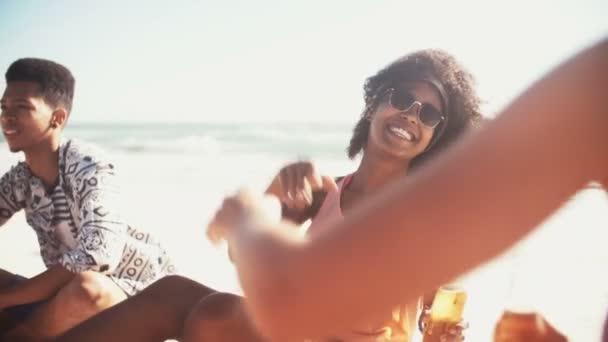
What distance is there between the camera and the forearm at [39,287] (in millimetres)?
2617

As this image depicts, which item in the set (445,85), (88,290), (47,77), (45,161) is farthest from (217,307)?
(47,77)

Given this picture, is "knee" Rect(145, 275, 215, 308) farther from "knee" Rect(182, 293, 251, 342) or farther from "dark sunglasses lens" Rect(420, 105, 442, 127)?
"dark sunglasses lens" Rect(420, 105, 442, 127)

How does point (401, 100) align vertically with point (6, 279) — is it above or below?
above

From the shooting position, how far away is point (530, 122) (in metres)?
0.60

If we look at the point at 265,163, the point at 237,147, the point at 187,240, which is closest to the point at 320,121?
the point at 237,147

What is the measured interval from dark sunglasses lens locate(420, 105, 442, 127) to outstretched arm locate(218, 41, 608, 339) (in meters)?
2.26

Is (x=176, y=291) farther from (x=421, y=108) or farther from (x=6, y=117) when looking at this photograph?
(x=6, y=117)

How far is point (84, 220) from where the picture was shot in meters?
2.74

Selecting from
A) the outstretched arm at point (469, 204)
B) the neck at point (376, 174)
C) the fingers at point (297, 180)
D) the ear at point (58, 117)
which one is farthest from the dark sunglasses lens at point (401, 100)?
the outstretched arm at point (469, 204)

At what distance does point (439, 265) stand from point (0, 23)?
1878 cm

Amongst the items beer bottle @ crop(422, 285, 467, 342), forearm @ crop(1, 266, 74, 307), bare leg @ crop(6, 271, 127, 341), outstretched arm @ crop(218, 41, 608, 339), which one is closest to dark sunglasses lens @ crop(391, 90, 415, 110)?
beer bottle @ crop(422, 285, 467, 342)

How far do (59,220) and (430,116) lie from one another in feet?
7.24

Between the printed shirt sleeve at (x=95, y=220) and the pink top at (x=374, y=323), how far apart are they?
108 centimetres

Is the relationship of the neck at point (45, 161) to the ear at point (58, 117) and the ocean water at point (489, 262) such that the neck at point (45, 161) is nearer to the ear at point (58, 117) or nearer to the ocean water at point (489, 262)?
the ear at point (58, 117)
